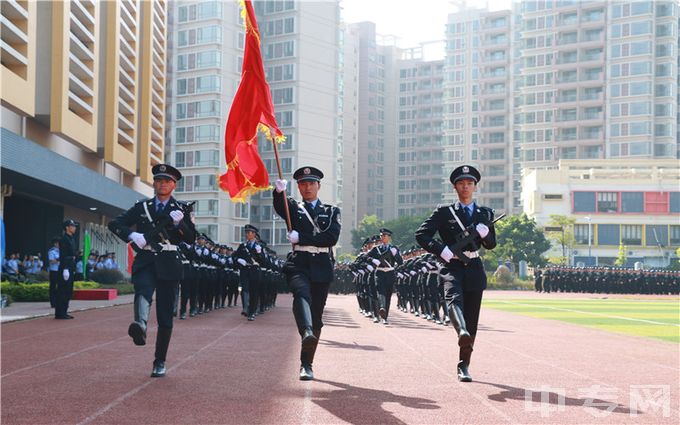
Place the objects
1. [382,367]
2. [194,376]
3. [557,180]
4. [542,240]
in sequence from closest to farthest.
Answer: [194,376]
[382,367]
[542,240]
[557,180]

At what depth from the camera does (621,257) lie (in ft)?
283

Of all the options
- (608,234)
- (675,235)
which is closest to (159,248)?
(608,234)

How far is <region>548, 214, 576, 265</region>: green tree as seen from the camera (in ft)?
289

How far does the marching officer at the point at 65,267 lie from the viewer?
58.7 ft

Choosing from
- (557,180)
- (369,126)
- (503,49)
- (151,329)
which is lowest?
(151,329)

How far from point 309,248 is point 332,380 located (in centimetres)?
154

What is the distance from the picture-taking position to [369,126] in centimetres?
14875

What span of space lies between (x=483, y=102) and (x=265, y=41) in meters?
42.1

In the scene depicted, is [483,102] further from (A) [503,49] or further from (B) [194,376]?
(B) [194,376]

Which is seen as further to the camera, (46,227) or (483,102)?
(483,102)

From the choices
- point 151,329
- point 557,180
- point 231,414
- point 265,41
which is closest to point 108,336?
point 151,329

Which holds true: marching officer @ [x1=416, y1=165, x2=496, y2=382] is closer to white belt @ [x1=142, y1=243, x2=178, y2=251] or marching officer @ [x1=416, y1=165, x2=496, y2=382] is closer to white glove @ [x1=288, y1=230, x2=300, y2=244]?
white glove @ [x1=288, y1=230, x2=300, y2=244]

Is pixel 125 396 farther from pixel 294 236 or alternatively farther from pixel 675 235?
pixel 675 235

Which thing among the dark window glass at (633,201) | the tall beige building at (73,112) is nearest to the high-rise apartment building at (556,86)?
the dark window glass at (633,201)
